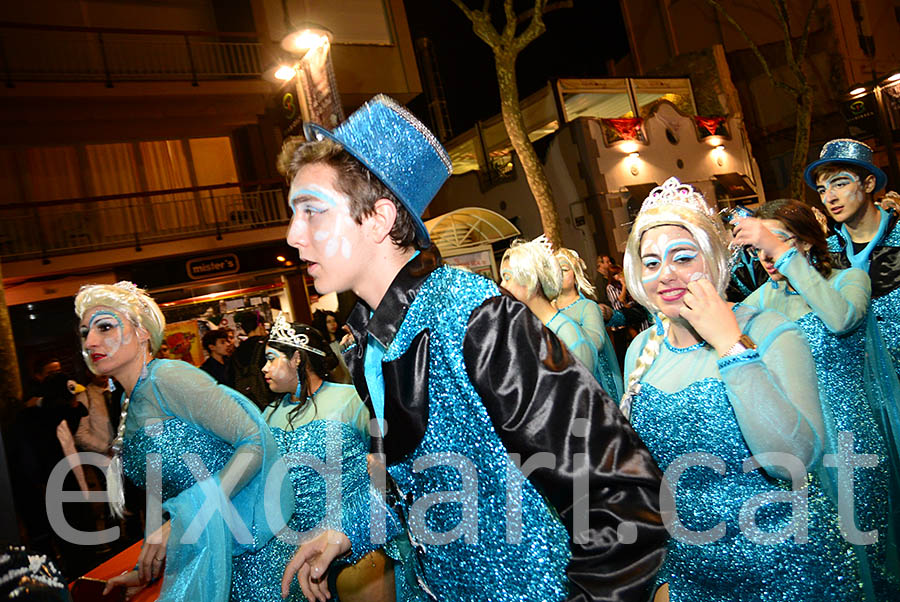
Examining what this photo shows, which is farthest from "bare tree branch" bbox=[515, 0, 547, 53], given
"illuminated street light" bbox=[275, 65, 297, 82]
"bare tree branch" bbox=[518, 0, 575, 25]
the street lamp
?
the street lamp

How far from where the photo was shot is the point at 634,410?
233 cm

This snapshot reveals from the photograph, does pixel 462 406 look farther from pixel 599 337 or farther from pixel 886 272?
pixel 886 272

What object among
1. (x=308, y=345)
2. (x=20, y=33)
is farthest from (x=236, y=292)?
(x=308, y=345)

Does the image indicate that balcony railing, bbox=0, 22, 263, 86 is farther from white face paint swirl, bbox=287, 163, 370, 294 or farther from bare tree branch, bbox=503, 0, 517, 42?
white face paint swirl, bbox=287, 163, 370, 294

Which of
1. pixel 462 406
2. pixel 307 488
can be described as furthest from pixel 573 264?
pixel 462 406

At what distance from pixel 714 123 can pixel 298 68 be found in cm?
1375

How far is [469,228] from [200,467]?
9639mm

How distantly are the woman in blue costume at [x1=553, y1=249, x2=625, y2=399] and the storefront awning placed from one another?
529 centimetres

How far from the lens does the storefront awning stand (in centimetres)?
1130

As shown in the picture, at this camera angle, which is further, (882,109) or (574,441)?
(882,109)

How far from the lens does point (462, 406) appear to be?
145cm

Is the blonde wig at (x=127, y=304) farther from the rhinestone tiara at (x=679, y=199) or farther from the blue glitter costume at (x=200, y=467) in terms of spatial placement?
the rhinestone tiara at (x=679, y=199)

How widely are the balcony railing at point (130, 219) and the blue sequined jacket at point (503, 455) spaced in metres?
12.5

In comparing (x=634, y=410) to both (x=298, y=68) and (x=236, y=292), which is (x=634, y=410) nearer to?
(x=298, y=68)
